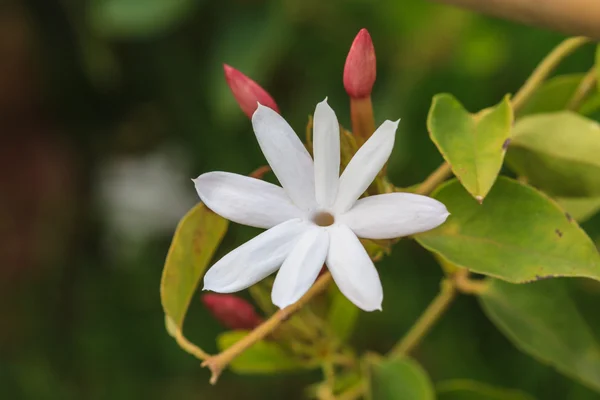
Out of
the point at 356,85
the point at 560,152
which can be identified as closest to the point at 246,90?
the point at 356,85

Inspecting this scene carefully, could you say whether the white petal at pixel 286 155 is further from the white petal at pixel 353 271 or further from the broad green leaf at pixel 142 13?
the broad green leaf at pixel 142 13

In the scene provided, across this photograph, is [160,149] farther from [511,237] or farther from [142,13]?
[511,237]

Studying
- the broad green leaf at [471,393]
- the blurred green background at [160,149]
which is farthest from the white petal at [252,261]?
the blurred green background at [160,149]

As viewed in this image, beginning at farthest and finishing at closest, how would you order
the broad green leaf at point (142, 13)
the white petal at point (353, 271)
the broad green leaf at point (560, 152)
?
the broad green leaf at point (142, 13) < the broad green leaf at point (560, 152) < the white petal at point (353, 271)

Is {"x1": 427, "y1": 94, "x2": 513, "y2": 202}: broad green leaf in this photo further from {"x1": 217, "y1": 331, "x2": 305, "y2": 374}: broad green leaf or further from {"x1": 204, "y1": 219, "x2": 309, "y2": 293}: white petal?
{"x1": 217, "y1": 331, "x2": 305, "y2": 374}: broad green leaf

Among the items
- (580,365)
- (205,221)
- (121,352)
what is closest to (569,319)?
(580,365)
